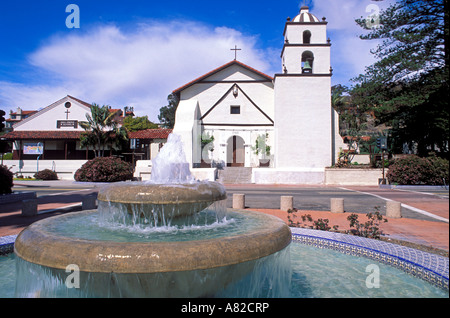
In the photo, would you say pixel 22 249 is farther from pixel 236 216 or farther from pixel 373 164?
pixel 373 164

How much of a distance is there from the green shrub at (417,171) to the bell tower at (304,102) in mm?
6122

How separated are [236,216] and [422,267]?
263 centimetres

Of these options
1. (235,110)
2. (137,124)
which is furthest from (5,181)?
(137,124)

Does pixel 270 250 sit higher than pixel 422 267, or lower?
higher

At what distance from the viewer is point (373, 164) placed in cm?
2427

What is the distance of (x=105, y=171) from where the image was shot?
22.6m

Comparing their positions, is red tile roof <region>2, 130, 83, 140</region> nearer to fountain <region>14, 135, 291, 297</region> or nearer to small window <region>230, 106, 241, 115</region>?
small window <region>230, 106, 241, 115</region>

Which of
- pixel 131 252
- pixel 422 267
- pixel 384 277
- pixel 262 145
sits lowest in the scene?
pixel 384 277

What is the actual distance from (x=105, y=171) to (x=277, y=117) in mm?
14658

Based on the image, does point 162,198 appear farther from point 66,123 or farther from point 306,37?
A: point 66,123

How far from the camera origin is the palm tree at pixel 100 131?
1238 inches

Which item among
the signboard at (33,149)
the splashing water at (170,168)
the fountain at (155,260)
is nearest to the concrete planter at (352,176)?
the splashing water at (170,168)
